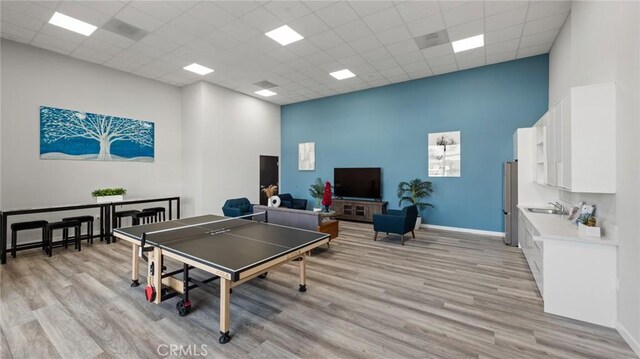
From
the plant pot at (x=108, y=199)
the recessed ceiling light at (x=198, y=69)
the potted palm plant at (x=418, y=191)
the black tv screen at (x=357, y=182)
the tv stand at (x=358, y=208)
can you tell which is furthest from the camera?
the black tv screen at (x=357, y=182)

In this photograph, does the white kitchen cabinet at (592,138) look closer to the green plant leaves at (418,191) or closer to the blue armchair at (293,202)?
the green plant leaves at (418,191)

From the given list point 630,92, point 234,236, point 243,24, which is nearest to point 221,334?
point 234,236

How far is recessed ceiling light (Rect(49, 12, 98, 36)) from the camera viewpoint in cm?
406

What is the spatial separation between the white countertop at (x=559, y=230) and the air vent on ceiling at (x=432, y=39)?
132 inches

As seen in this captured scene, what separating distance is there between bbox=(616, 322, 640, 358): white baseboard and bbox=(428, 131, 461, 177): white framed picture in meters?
4.31

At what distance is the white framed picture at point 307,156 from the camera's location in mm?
8742

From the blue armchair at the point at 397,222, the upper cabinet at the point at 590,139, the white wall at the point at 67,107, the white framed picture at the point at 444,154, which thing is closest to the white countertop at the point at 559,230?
the upper cabinet at the point at 590,139

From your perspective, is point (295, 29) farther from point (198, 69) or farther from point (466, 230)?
point (466, 230)

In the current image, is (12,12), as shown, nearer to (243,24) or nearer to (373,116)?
(243,24)

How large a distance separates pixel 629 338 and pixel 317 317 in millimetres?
2606

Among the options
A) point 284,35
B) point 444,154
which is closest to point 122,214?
point 284,35

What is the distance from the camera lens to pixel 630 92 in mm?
2205

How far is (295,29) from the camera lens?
174 inches

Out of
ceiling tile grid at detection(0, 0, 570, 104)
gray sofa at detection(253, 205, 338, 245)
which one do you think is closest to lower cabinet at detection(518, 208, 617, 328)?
gray sofa at detection(253, 205, 338, 245)
